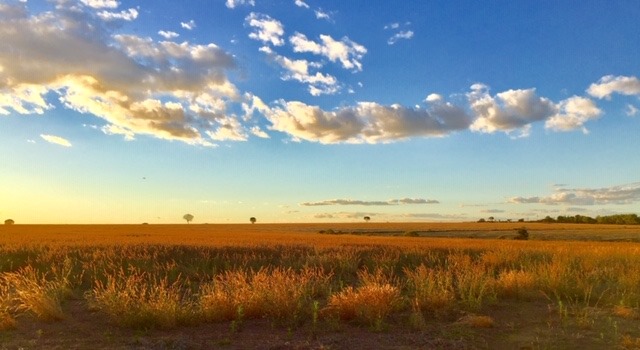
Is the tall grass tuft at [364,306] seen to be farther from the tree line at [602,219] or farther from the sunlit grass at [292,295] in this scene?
the tree line at [602,219]

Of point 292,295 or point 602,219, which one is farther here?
point 602,219

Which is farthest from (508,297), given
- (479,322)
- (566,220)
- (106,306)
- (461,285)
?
(566,220)

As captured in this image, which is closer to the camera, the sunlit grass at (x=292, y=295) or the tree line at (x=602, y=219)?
the sunlit grass at (x=292, y=295)

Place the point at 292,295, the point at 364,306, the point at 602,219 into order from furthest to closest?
the point at 602,219 → the point at 292,295 → the point at 364,306

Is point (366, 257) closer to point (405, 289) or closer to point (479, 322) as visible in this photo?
point (405, 289)

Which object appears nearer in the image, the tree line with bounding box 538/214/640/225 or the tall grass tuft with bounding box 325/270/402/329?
the tall grass tuft with bounding box 325/270/402/329

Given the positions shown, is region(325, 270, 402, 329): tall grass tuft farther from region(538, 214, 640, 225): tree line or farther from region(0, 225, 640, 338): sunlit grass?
region(538, 214, 640, 225): tree line

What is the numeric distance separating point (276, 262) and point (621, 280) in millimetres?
11532

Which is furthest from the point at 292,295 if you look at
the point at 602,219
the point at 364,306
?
the point at 602,219

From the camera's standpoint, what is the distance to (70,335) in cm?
845

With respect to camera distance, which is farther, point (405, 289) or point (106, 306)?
point (405, 289)

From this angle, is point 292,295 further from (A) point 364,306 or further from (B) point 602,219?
(B) point 602,219

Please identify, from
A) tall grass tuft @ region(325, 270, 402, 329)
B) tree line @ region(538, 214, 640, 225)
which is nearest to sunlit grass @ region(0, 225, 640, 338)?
tall grass tuft @ region(325, 270, 402, 329)

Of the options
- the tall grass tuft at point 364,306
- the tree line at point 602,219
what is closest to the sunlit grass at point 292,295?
the tall grass tuft at point 364,306
